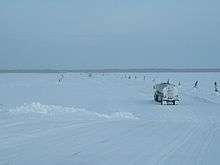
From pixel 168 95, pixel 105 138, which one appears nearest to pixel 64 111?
pixel 105 138

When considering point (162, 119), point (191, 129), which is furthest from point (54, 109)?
point (191, 129)

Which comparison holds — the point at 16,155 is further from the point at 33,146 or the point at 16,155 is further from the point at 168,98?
the point at 168,98

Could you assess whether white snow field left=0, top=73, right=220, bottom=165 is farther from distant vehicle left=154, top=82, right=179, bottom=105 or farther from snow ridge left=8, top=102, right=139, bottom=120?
distant vehicle left=154, top=82, right=179, bottom=105

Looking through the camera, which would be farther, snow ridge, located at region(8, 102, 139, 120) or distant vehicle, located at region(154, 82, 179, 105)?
distant vehicle, located at region(154, 82, 179, 105)

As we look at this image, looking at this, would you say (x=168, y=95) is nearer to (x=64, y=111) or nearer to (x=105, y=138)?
(x=64, y=111)

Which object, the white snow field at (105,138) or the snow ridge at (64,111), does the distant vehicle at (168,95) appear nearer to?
the white snow field at (105,138)

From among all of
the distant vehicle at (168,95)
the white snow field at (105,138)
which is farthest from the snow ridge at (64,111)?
the distant vehicle at (168,95)

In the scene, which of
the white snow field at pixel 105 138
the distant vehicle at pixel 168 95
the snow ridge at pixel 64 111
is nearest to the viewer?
the white snow field at pixel 105 138

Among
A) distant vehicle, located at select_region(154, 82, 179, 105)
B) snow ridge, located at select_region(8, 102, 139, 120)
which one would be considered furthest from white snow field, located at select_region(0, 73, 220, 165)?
distant vehicle, located at select_region(154, 82, 179, 105)

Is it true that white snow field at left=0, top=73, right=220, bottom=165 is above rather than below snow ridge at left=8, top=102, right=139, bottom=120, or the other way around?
above

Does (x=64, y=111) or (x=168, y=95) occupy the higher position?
(x=168, y=95)

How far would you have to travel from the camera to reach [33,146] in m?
15.5

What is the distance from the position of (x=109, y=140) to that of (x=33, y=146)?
9.56ft

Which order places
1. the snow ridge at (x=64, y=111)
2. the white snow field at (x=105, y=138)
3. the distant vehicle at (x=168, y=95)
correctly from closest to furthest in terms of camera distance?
the white snow field at (x=105, y=138) → the snow ridge at (x=64, y=111) → the distant vehicle at (x=168, y=95)
